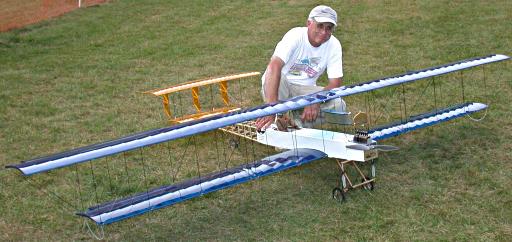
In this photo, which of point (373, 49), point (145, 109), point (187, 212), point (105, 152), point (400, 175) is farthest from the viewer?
point (373, 49)

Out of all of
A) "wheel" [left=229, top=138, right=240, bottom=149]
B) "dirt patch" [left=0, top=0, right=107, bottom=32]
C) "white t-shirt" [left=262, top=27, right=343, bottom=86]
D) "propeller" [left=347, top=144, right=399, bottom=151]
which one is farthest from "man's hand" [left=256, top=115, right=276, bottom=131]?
"dirt patch" [left=0, top=0, right=107, bottom=32]

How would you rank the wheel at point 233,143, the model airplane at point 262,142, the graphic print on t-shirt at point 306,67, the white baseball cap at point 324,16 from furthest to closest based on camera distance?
1. the wheel at point 233,143
2. the graphic print on t-shirt at point 306,67
3. the white baseball cap at point 324,16
4. the model airplane at point 262,142

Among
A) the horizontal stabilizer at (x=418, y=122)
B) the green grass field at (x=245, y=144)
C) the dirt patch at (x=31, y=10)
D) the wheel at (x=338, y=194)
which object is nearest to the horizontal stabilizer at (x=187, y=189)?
the wheel at (x=338, y=194)

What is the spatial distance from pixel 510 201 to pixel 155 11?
1554 cm

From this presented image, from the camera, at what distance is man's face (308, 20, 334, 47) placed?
24.9 feet

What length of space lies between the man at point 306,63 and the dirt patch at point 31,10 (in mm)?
12705

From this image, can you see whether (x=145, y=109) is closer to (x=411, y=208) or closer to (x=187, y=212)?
(x=187, y=212)

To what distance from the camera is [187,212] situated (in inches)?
271

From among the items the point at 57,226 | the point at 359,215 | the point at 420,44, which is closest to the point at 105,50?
the point at 420,44

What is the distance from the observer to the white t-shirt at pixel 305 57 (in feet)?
25.5

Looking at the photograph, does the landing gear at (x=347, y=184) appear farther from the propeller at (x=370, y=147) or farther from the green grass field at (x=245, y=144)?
the propeller at (x=370, y=147)

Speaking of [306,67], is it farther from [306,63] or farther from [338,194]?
[338,194]

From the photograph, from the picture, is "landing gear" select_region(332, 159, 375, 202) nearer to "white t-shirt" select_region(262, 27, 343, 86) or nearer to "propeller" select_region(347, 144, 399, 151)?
"propeller" select_region(347, 144, 399, 151)

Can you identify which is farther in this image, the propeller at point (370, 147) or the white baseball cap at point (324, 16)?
the white baseball cap at point (324, 16)
